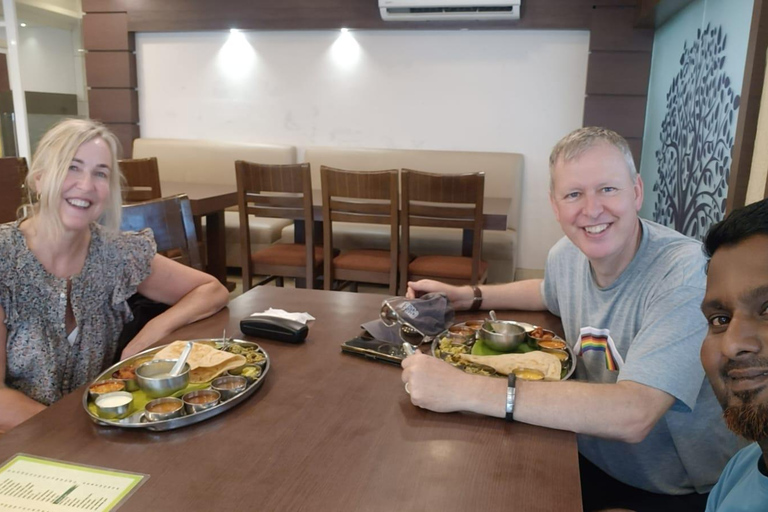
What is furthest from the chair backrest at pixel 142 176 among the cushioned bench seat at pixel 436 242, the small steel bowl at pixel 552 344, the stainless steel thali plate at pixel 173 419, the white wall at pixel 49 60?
the small steel bowl at pixel 552 344

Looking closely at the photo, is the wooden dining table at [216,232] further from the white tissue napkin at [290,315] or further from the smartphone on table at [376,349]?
the smartphone on table at [376,349]

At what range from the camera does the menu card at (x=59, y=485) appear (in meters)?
0.76

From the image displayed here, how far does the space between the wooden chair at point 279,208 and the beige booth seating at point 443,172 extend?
0.87m

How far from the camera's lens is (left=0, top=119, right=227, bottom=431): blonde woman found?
4.60 ft

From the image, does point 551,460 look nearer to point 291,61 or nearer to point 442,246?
point 442,246

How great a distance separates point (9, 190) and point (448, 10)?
342cm

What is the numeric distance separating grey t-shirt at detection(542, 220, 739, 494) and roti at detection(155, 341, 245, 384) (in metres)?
0.75

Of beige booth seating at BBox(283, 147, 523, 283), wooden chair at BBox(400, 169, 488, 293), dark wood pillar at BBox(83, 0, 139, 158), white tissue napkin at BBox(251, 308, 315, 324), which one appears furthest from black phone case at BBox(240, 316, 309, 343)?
dark wood pillar at BBox(83, 0, 139, 158)

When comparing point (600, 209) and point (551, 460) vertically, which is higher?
point (600, 209)

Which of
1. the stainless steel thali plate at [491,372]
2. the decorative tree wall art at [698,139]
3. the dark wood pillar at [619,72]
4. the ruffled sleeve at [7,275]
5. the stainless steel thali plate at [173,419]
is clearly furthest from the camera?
the dark wood pillar at [619,72]

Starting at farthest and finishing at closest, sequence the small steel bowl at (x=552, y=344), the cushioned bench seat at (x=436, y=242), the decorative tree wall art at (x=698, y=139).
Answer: the cushioned bench seat at (x=436, y=242) → the decorative tree wall art at (x=698, y=139) → the small steel bowl at (x=552, y=344)

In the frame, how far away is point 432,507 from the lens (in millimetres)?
760

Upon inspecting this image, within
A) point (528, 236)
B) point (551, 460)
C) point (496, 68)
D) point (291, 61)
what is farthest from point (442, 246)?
point (551, 460)

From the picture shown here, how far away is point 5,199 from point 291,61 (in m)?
2.77
